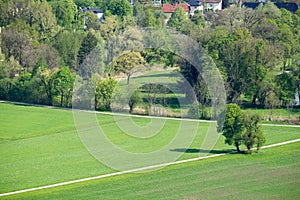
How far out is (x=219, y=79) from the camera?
146 ft

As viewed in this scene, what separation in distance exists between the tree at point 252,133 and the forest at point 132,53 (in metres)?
8.63

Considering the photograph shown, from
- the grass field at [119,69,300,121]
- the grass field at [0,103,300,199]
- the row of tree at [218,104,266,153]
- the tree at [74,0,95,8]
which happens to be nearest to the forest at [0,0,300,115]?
the grass field at [119,69,300,121]

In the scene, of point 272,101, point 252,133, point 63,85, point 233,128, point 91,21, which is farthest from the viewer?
point 91,21

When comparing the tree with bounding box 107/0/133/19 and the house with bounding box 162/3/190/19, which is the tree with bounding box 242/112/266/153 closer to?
the tree with bounding box 107/0/133/19

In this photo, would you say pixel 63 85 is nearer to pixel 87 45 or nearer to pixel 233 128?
pixel 87 45

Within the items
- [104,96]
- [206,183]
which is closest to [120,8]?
[104,96]

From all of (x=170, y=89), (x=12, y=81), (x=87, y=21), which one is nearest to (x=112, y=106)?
(x=170, y=89)

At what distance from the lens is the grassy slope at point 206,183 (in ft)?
90.2

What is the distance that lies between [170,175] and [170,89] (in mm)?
16762

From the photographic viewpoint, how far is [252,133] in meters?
33.6

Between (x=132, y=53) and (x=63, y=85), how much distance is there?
23.1 ft

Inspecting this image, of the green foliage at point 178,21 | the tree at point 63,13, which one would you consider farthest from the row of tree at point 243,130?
the tree at point 63,13

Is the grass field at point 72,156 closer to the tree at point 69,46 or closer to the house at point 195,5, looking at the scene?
the tree at point 69,46

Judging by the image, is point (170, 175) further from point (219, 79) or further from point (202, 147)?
point (219, 79)
